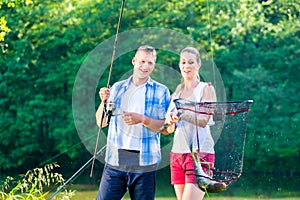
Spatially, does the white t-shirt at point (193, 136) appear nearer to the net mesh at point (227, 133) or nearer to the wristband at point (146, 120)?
the net mesh at point (227, 133)

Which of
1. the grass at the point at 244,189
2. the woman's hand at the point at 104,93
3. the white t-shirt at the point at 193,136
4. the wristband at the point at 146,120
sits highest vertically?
the woman's hand at the point at 104,93

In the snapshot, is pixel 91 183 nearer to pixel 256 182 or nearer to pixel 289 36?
pixel 256 182

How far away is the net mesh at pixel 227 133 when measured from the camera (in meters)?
4.33

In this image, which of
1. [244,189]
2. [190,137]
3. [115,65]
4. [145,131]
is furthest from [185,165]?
[115,65]

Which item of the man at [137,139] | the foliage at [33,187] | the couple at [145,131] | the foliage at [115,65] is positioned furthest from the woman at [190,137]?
the foliage at [115,65]

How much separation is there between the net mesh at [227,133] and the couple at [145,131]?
0.26 feet

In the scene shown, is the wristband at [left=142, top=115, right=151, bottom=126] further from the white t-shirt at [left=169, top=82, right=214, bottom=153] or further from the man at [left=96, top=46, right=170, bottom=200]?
the white t-shirt at [left=169, top=82, right=214, bottom=153]

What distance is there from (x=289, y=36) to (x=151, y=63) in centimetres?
1074

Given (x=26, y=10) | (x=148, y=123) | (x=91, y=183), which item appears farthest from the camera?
(x=26, y=10)

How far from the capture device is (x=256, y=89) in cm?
1439

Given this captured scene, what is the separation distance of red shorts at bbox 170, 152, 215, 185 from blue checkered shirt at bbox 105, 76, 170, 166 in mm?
164

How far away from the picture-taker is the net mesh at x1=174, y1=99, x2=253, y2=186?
4328 millimetres

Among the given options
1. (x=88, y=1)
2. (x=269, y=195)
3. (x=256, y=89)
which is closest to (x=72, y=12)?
(x=88, y=1)

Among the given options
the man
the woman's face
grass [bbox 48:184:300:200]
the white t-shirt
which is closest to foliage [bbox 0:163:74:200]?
the man
